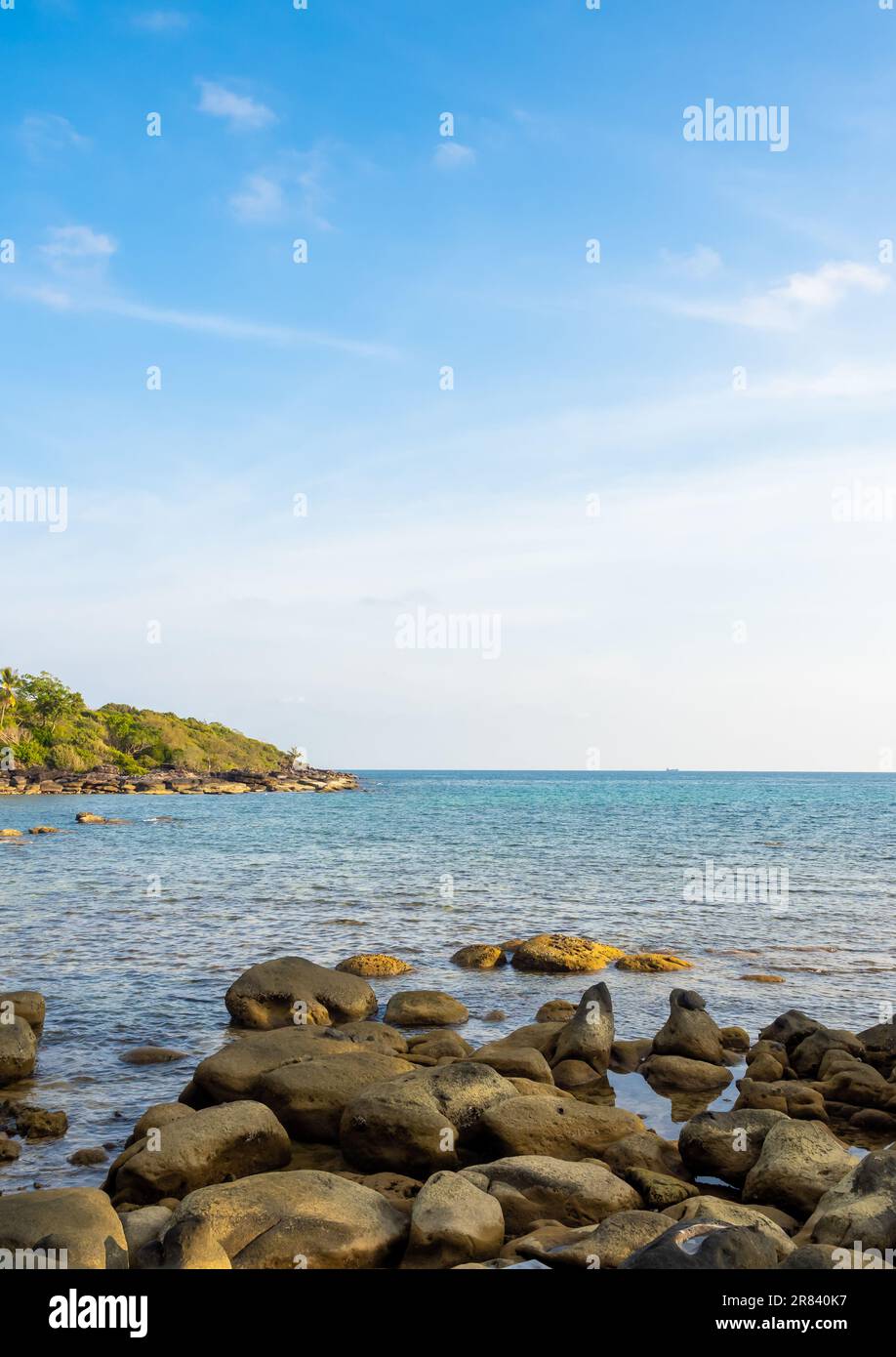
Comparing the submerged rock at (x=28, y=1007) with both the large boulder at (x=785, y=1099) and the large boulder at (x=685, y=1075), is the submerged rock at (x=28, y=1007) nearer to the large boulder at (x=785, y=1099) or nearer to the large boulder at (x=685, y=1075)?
the large boulder at (x=685, y=1075)

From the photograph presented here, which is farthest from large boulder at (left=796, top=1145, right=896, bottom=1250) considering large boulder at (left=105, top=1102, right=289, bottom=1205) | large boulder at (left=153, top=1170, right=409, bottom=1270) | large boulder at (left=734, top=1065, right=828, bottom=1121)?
large boulder at (left=105, top=1102, right=289, bottom=1205)

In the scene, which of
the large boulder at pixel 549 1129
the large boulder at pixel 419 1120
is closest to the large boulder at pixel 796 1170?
the large boulder at pixel 549 1129

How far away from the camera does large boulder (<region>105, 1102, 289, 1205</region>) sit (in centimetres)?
1027

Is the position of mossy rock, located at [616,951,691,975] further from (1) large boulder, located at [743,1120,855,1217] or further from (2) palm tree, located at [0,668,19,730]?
(2) palm tree, located at [0,668,19,730]

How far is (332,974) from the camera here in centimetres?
1894

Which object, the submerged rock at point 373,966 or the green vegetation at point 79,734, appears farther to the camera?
the green vegetation at point 79,734

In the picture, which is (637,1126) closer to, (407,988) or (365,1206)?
Result: (365,1206)

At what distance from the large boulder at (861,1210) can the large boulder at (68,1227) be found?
238 inches

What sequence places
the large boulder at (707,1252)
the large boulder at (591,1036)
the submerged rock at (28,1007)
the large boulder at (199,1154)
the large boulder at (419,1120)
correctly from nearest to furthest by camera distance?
the large boulder at (707,1252), the large boulder at (199,1154), the large boulder at (419,1120), the large boulder at (591,1036), the submerged rock at (28,1007)

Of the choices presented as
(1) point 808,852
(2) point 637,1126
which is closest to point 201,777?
(1) point 808,852

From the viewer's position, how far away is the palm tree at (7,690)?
132 meters

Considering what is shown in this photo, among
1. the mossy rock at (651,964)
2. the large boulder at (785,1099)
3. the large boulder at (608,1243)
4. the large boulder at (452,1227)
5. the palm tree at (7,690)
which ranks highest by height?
the palm tree at (7,690)

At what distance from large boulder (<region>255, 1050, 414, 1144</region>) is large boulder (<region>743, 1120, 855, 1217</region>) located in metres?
4.56

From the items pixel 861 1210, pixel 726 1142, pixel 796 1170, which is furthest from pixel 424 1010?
pixel 861 1210
